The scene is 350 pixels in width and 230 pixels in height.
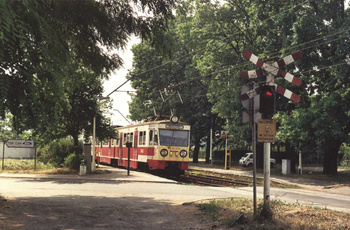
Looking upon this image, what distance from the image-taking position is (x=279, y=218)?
30.0 ft

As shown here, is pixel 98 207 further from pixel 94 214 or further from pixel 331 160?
pixel 331 160

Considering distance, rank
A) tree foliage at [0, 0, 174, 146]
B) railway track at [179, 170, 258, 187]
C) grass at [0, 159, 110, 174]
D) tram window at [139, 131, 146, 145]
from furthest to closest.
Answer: tram window at [139, 131, 146, 145], grass at [0, 159, 110, 174], railway track at [179, 170, 258, 187], tree foliage at [0, 0, 174, 146]

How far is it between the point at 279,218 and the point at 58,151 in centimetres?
2122

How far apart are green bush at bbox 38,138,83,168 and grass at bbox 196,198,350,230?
17.5 m

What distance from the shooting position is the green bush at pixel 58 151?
27.1 m

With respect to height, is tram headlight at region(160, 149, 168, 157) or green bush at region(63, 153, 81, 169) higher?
tram headlight at region(160, 149, 168, 157)

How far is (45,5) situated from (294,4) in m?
21.5

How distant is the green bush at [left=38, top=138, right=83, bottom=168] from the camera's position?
2708 centimetres

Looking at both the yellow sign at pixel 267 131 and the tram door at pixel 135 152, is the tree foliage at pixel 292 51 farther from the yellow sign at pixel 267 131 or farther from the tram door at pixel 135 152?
the yellow sign at pixel 267 131

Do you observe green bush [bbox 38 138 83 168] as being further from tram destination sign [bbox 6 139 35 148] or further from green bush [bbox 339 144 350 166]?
green bush [bbox 339 144 350 166]

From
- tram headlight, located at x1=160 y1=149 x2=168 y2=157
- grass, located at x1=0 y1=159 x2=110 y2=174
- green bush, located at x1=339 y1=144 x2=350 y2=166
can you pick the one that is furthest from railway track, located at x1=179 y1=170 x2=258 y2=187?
green bush, located at x1=339 y1=144 x2=350 y2=166

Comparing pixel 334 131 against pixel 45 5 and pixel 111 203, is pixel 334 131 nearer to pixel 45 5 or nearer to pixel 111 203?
pixel 111 203

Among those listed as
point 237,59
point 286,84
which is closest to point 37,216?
point 286,84

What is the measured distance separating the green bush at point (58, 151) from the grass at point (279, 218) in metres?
17.5
